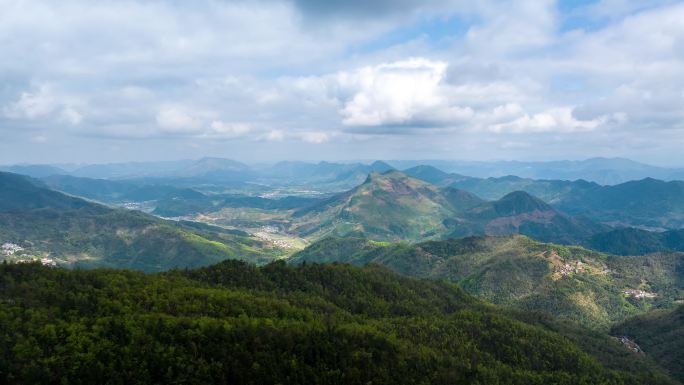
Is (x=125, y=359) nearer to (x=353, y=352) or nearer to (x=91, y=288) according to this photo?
(x=91, y=288)

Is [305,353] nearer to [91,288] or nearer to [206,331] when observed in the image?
[206,331]

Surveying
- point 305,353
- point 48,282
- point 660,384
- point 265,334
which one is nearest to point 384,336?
point 305,353

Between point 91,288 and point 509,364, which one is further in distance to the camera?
point 509,364

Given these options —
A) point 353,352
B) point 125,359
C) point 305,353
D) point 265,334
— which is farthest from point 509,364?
point 125,359

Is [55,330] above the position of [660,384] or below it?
above

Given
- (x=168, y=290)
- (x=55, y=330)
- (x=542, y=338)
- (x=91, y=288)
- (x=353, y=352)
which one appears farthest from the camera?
(x=542, y=338)

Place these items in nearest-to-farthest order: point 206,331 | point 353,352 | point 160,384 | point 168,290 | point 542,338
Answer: point 160,384
point 206,331
point 353,352
point 168,290
point 542,338

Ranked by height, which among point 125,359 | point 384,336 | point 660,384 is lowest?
point 660,384
